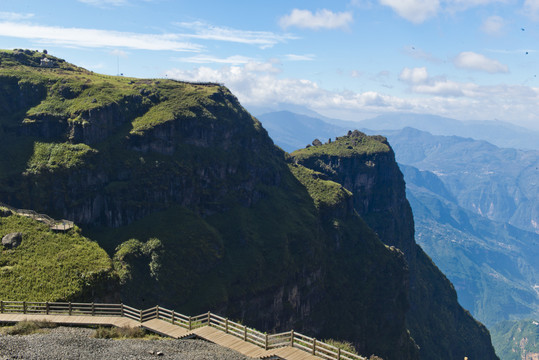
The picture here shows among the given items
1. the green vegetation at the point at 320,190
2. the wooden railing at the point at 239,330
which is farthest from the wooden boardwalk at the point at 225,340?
the green vegetation at the point at 320,190

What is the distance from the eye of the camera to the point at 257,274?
382 feet

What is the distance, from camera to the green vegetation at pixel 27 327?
41753mm

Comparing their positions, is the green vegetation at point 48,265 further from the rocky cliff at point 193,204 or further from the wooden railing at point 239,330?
the wooden railing at point 239,330

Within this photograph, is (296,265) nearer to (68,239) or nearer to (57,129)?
(68,239)

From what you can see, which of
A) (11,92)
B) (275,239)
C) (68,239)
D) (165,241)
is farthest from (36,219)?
(275,239)

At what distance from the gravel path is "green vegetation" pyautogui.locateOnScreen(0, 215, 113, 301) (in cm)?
3488

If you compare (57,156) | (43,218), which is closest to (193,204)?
(57,156)

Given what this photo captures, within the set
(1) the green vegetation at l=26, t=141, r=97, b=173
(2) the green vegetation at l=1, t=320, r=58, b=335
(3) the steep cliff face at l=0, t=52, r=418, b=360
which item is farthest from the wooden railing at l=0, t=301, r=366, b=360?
(1) the green vegetation at l=26, t=141, r=97, b=173

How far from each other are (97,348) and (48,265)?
4712 centimetres

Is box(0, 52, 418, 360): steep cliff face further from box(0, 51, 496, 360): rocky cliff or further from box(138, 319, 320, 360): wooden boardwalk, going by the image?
box(138, 319, 320, 360): wooden boardwalk

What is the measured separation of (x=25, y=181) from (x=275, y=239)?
67.8 meters

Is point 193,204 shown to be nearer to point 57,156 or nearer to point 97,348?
point 57,156

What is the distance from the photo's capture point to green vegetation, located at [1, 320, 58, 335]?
137 ft

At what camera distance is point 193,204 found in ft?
402
